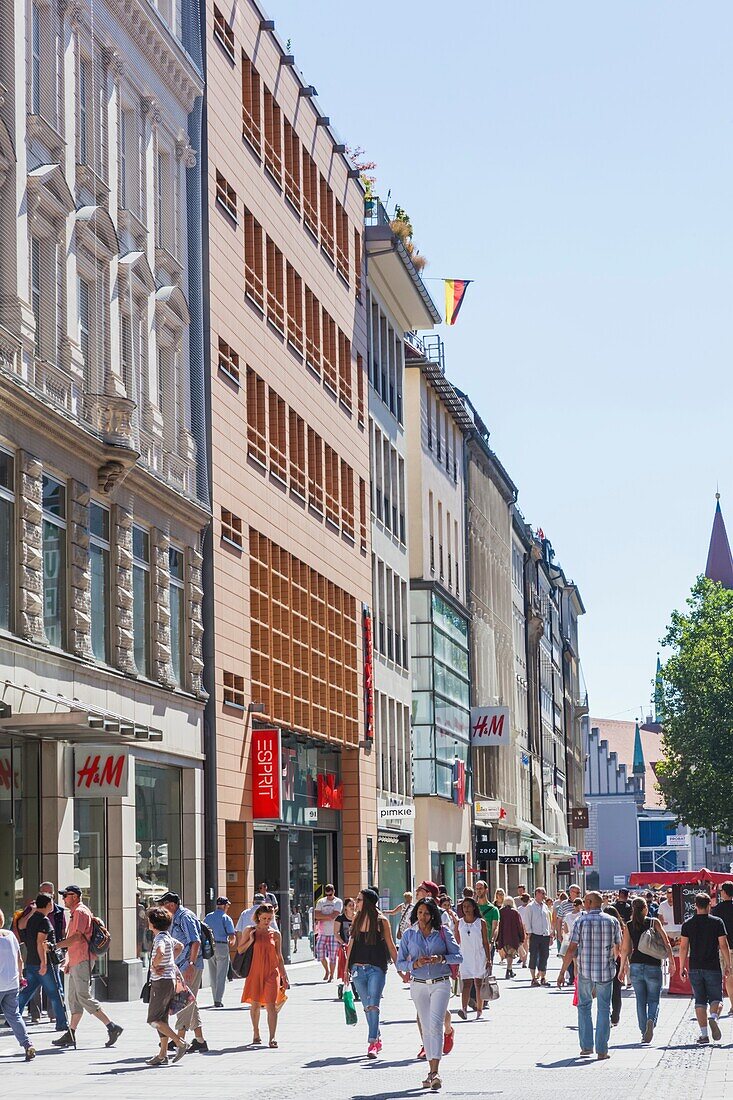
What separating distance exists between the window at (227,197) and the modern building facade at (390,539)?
47.2 feet

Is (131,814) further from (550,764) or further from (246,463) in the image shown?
(550,764)

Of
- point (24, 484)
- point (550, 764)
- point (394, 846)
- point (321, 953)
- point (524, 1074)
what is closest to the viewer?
point (524, 1074)

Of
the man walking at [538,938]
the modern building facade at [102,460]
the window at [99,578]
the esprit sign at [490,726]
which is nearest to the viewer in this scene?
the modern building facade at [102,460]

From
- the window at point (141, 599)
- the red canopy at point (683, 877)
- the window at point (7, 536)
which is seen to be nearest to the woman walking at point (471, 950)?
the window at point (7, 536)

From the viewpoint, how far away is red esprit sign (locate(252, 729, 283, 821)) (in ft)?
124

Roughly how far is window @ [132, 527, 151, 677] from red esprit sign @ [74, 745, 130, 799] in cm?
369

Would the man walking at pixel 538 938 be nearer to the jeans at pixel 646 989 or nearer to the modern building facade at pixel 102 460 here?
the modern building facade at pixel 102 460

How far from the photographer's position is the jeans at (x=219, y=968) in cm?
2773

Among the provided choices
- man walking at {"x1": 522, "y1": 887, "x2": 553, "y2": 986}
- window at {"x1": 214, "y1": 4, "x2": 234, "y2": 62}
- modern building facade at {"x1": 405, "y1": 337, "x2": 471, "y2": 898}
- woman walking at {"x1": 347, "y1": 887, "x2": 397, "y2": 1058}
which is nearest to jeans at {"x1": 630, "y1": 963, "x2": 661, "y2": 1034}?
woman walking at {"x1": 347, "y1": 887, "x2": 397, "y2": 1058}

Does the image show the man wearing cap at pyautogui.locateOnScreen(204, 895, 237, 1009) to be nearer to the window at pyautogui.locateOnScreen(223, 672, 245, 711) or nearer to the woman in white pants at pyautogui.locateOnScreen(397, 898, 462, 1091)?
the window at pyautogui.locateOnScreen(223, 672, 245, 711)

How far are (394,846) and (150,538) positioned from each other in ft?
77.6

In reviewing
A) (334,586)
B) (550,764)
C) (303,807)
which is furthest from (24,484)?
(550,764)

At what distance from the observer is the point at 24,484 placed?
25.7 m

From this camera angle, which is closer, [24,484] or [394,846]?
[24,484]
